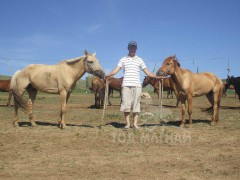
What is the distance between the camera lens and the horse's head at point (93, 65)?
352 inches

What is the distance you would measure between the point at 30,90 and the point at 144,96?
829 centimetres

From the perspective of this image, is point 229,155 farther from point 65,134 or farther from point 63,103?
point 63,103

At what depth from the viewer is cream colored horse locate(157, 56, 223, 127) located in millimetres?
9531

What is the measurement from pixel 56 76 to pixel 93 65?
1.32 metres

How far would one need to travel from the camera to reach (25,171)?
479 cm

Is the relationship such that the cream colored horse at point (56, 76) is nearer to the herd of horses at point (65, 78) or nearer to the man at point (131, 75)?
the herd of horses at point (65, 78)

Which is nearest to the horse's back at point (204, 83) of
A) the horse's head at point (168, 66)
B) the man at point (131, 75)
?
the horse's head at point (168, 66)

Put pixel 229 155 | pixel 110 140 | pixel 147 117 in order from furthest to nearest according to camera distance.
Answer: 1. pixel 147 117
2. pixel 110 140
3. pixel 229 155

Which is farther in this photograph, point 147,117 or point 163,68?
point 147,117

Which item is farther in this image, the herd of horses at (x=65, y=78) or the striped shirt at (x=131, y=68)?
the herd of horses at (x=65, y=78)

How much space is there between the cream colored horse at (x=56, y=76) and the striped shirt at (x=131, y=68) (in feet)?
3.03

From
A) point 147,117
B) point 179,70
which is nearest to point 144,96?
point 147,117

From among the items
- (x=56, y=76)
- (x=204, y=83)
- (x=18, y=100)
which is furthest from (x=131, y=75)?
(x=18, y=100)

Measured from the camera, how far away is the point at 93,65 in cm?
898
